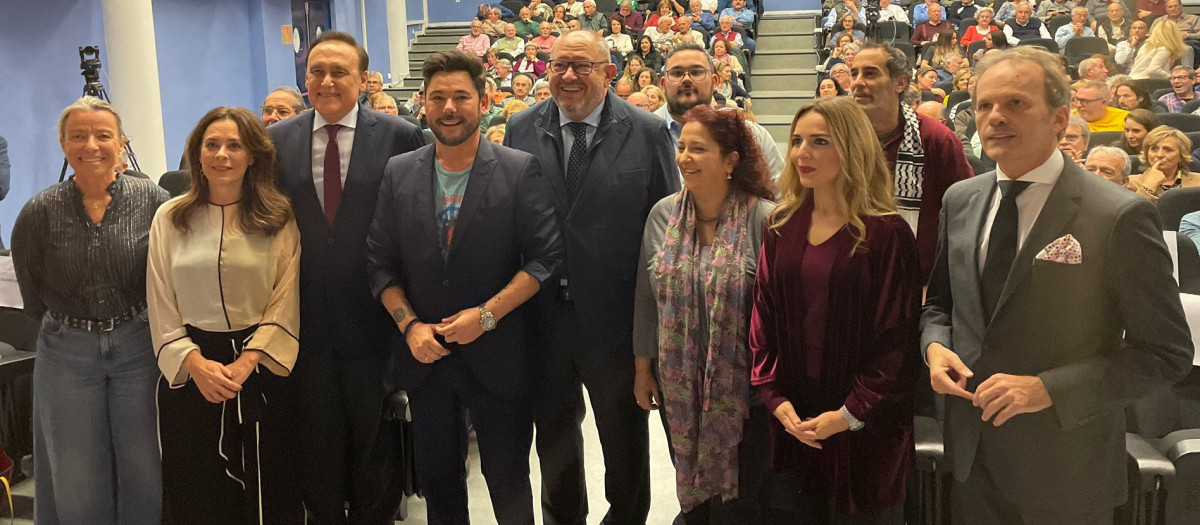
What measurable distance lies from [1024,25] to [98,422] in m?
10.3

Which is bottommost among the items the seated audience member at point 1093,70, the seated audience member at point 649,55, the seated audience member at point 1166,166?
the seated audience member at point 1166,166

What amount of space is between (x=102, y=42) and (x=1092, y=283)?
8.85 metres

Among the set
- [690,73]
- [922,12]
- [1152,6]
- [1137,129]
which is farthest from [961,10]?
[690,73]

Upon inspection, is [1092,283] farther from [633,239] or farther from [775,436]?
[633,239]

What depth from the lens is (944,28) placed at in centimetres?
1037

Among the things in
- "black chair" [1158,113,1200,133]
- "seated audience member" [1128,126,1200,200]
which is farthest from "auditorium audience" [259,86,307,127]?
"black chair" [1158,113,1200,133]

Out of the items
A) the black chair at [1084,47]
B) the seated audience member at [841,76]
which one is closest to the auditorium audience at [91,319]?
the seated audience member at [841,76]

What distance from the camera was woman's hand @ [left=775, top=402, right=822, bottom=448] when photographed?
6.66 ft

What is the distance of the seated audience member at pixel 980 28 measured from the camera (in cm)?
1015

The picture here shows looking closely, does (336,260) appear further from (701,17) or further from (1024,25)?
(701,17)

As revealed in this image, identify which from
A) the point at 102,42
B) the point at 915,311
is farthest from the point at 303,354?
the point at 102,42

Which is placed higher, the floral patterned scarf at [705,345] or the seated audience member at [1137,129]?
the seated audience member at [1137,129]

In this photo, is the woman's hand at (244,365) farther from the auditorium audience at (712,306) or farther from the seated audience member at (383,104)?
the seated audience member at (383,104)

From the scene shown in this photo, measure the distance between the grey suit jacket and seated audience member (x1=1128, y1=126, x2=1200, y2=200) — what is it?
3.32m
